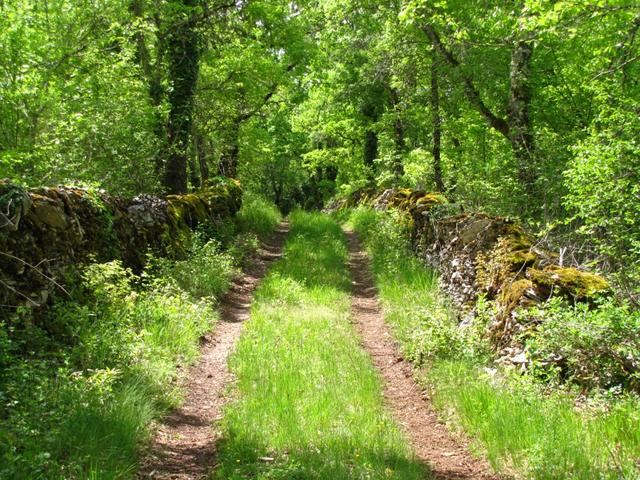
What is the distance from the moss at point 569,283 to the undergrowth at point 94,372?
14.3 feet

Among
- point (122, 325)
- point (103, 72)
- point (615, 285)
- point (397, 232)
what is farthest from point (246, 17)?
point (615, 285)

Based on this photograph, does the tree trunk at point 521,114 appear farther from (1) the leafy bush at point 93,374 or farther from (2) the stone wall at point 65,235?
(2) the stone wall at point 65,235

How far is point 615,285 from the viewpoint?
6.01 metres

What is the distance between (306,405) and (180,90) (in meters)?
11.2

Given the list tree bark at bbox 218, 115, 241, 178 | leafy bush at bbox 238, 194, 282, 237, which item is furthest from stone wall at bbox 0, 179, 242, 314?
tree bark at bbox 218, 115, 241, 178

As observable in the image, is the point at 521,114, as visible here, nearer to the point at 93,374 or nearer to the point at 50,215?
the point at 50,215

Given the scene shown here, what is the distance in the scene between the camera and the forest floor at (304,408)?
13.9 feet

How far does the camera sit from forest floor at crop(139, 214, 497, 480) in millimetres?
4246

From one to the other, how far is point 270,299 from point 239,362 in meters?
3.00

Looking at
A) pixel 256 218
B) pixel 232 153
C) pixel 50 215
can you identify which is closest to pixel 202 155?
pixel 232 153

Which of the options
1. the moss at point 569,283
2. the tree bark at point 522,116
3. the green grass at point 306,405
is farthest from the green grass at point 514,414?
the tree bark at point 522,116

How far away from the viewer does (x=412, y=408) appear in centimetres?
579

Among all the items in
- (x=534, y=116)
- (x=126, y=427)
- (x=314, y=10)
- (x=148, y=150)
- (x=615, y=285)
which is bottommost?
(x=126, y=427)

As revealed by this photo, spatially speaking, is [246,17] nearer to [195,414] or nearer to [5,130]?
[5,130]
